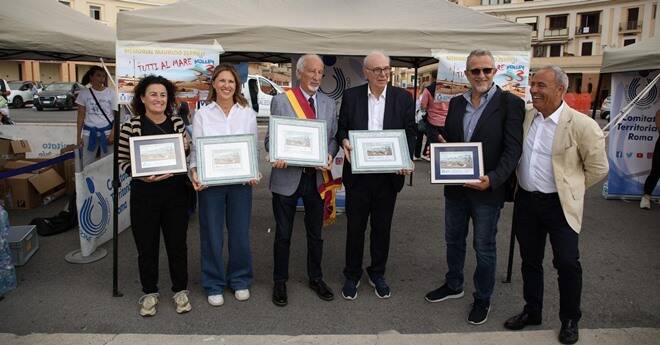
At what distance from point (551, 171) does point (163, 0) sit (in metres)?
54.6

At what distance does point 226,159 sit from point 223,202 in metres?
0.42

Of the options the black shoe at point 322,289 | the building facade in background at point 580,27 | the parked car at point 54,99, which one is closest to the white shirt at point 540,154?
the black shoe at point 322,289

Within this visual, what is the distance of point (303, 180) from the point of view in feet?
12.0

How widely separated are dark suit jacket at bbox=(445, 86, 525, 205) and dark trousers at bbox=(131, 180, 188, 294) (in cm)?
217

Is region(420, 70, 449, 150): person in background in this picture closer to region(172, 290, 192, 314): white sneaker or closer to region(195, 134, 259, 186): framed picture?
region(195, 134, 259, 186): framed picture

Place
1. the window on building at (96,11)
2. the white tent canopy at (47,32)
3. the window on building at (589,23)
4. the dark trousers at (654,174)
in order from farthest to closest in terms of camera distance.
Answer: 1. the window on building at (589,23)
2. the window on building at (96,11)
3. the dark trousers at (654,174)
4. the white tent canopy at (47,32)

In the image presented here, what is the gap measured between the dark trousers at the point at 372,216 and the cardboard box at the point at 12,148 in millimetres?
6301

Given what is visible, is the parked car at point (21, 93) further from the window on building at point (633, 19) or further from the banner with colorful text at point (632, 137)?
the window on building at point (633, 19)

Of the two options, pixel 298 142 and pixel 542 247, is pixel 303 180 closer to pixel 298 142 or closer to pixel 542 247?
pixel 298 142

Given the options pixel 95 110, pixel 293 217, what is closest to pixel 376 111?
pixel 293 217

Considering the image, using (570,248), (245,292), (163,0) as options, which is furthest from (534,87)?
(163,0)

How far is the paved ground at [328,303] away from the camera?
3.42 meters

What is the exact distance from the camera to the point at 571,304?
3.19 metres

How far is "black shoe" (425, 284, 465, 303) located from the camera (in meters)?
3.87
